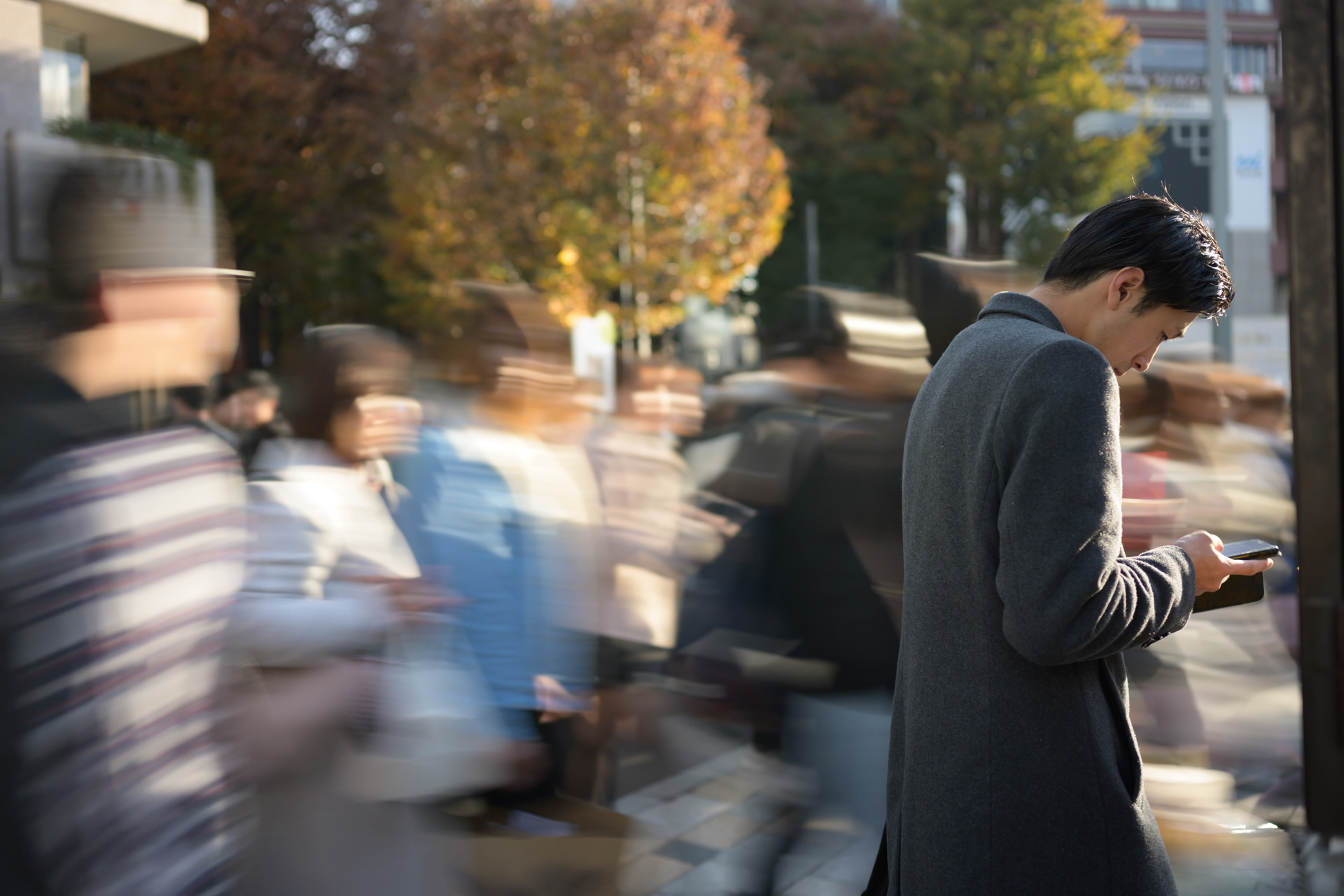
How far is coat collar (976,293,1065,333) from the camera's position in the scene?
1.72 metres

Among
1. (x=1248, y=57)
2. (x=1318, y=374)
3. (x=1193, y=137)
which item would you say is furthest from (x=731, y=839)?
(x=1248, y=57)

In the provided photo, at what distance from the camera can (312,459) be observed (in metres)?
2.93

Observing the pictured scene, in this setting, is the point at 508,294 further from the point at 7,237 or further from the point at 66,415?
the point at 7,237

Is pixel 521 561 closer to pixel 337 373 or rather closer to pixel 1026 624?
pixel 337 373

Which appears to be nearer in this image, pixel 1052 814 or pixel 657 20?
pixel 1052 814

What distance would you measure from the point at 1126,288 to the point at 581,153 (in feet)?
71.1

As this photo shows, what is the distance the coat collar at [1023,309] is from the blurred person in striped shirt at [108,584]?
1168 millimetres

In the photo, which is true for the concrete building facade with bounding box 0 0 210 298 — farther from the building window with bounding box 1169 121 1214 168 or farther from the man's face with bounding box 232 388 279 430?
the building window with bounding box 1169 121 1214 168

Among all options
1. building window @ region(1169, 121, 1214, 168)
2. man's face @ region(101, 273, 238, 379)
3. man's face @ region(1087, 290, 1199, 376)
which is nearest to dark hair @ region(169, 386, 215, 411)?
man's face @ region(101, 273, 238, 379)

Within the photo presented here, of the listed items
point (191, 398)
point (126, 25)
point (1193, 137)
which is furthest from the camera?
point (1193, 137)

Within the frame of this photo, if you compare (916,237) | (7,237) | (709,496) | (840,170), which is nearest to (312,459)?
(709,496)

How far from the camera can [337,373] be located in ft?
10.6

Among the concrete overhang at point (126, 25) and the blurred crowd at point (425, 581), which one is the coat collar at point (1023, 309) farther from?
the concrete overhang at point (126, 25)

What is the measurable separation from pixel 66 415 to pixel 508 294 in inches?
91.7
